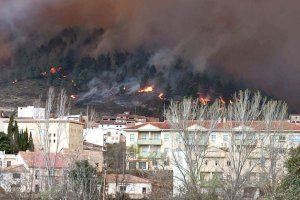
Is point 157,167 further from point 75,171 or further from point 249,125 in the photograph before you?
point 75,171

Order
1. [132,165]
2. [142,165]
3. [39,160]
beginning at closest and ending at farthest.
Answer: [39,160], [132,165], [142,165]

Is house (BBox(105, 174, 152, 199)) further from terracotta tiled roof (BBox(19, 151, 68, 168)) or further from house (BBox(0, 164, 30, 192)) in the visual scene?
house (BBox(0, 164, 30, 192))

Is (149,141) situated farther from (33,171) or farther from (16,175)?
(33,171)

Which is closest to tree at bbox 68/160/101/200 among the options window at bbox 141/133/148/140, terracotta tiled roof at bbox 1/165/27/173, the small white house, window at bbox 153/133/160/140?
terracotta tiled roof at bbox 1/165/27/173

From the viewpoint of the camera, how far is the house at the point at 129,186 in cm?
4331

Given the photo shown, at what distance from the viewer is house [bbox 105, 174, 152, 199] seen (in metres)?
43.3

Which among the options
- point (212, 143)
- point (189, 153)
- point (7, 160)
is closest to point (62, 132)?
point (7, 160)

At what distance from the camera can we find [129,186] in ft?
148

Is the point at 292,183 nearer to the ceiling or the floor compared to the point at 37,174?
nearer to the floor

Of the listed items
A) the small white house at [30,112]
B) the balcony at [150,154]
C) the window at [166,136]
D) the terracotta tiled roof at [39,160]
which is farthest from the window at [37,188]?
the small white house at [30,112]

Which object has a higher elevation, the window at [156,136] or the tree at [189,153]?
the window at [156,136]

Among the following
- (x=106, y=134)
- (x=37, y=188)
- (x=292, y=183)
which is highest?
(x=106, y=134)

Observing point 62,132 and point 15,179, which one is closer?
point 15,179

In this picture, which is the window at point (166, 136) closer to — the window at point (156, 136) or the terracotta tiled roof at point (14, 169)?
the window at point (156, 136)
